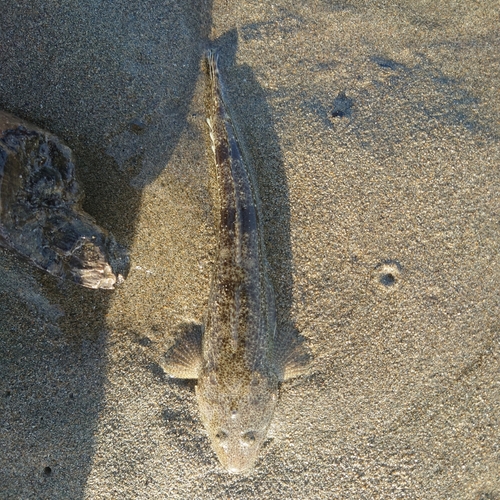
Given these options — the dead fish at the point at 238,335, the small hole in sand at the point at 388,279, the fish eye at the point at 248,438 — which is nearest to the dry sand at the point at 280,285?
the small hole in sand at the point at 388,279

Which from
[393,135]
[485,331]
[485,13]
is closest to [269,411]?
[485,331]

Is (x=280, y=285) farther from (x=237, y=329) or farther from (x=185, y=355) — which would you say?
(x=185, y=355)

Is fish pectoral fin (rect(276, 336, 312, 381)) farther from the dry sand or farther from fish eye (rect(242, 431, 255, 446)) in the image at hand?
fish eye (rect(242, 431, 255, 446))

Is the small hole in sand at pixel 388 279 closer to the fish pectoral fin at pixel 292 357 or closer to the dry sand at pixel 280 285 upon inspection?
the dry sand at pixel 280 285

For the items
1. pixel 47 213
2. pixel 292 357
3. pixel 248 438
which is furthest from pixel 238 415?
pixel 47 213

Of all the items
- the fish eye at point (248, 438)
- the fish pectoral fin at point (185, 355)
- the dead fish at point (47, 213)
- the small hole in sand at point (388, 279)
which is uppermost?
the dead fish at point (47, 213)

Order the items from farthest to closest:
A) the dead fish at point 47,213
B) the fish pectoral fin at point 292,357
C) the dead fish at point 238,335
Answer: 1. the fish pectoral fin at point 292,357
2. the dead fish at point 238,335
3. the dead fish at point 47,213

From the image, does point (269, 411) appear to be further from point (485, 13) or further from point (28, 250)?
point (485, 13)
